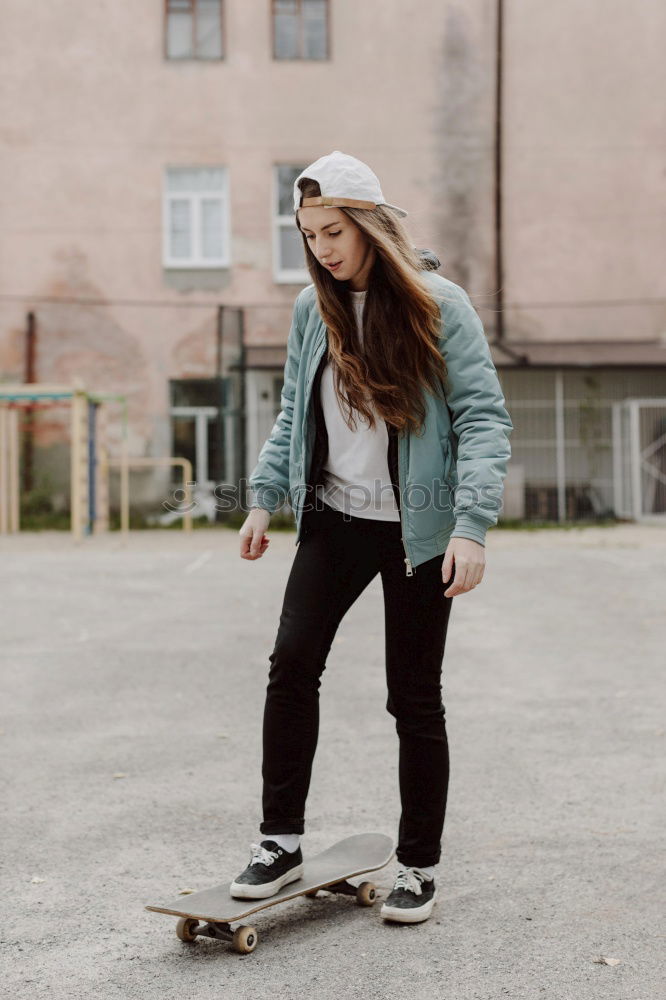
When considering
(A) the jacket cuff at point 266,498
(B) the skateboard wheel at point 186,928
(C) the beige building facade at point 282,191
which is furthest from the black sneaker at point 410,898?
(C) the beige building facade at point 282,191

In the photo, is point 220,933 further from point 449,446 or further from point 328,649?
point 449,446

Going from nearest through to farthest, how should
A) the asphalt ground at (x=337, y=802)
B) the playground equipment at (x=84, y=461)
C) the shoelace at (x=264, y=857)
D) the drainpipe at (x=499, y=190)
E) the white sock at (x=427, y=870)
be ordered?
1. the asphalt ground at (x=337, y=802)
2. the shoelace at (x=264, y=857)
3. the white sock at (x=427, y=870)
4. the playground equipment at (x=84, y=461)
5. the drainpipe at (x=499, y=190)

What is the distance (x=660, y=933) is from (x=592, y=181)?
19.4 m

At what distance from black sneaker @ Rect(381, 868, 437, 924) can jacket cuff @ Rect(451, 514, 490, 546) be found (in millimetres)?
888

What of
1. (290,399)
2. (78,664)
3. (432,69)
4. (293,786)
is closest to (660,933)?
(293,786)

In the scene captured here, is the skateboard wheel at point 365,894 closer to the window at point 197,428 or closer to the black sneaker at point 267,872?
the black sneaker at point 267,872

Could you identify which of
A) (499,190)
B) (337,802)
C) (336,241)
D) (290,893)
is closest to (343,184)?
(336,241)

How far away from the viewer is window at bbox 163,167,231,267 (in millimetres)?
20844

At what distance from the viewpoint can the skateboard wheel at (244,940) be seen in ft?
9.34

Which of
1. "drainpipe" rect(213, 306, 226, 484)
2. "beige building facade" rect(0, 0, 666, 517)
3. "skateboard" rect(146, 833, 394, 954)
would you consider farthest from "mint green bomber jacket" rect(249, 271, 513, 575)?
"drainpipe" rect(213, 306, 226, 484)

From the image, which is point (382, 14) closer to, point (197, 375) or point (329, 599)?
point (197, 375)

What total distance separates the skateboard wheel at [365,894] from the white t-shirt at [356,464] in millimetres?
967

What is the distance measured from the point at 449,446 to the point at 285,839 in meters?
1.06

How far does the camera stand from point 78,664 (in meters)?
7.03
